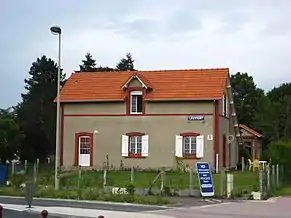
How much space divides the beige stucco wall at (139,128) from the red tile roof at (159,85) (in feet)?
2.00

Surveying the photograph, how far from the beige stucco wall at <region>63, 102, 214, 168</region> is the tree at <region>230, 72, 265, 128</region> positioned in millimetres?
47898

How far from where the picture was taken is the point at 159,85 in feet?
162

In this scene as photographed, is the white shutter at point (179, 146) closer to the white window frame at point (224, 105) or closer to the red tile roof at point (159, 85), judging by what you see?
the red tile roof at point (159, 85)

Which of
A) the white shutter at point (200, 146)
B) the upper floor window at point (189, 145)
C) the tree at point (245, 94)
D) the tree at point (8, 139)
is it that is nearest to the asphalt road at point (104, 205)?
the white shutter at point (200, 146)

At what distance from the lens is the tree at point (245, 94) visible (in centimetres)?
9519

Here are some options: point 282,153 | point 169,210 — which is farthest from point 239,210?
point 282,153

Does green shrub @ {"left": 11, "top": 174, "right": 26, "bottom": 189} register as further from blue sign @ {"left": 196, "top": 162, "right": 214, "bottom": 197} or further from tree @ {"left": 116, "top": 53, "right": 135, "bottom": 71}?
tree @ {"left": 116, "top": 53, "right": 135, "bottom": 71}

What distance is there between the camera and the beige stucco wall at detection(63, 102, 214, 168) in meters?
47.2

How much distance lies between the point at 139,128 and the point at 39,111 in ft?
97.1

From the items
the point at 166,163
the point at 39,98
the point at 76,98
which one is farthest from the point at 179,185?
the point at 39,98

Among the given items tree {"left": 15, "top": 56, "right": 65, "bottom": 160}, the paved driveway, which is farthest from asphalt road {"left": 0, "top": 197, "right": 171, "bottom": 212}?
tree {"left": 15, "top": 56, "right": 65, "bottom": 160}

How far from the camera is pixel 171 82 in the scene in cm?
4938

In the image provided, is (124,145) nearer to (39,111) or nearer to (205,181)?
(205,181)

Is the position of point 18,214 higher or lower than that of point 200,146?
lower
